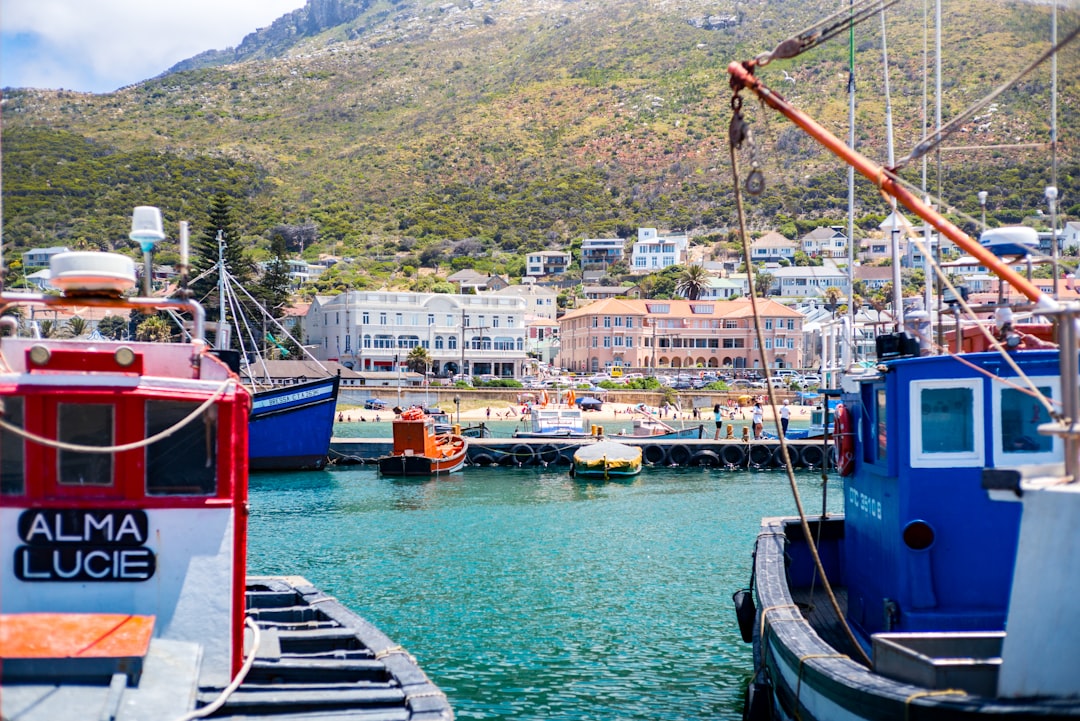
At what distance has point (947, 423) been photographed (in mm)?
10703

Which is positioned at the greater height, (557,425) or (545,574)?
(557,425)

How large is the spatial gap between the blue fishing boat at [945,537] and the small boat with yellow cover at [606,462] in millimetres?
32489

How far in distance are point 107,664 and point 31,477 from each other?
158 centimetres

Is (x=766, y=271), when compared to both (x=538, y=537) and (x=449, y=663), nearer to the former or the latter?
(x=538, y=537)

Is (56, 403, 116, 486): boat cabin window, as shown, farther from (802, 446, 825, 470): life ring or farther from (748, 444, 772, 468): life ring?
(802, 446, 825, 470): life ring

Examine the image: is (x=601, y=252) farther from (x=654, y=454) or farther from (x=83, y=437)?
(x=83, y=437)

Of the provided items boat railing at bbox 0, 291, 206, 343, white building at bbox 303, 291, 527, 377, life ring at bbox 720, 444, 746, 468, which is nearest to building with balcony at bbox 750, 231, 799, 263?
white building at bbox 303, 291, 527, 377

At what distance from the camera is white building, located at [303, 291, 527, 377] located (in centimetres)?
12000

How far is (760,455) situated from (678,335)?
84680 millimetres

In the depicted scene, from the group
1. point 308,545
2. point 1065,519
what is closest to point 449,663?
point 1065,519

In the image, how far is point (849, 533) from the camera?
543 inches

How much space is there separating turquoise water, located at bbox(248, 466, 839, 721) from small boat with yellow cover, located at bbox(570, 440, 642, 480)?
98 centimetres

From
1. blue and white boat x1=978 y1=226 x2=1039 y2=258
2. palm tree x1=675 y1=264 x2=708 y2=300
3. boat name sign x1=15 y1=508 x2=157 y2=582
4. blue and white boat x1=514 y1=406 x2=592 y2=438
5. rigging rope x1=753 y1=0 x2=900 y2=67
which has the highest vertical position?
palm tree x1=675 y1=264 x2=708 y2=300

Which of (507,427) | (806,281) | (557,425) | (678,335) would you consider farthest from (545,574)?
(806,281)
